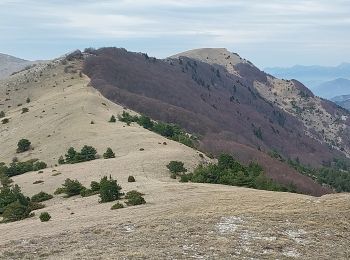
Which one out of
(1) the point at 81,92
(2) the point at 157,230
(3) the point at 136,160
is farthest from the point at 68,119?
(2) the point at 157,230

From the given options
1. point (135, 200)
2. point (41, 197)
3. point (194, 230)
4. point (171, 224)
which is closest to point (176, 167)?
point (41, 197)

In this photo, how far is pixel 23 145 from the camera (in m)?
75.8

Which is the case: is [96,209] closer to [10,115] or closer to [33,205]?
[33,205]

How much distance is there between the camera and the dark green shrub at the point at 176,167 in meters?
49.0

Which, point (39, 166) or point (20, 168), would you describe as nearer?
point (39, 166)

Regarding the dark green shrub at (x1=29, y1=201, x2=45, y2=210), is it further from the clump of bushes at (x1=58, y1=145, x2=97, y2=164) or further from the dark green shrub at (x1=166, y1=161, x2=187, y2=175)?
the clump of bushes at (x1=58, y1=145, x2=97, y2=164)

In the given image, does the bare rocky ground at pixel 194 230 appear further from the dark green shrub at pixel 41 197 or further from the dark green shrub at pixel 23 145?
the dark green shrub at pixel 23 145

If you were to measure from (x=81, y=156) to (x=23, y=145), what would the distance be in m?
20.3

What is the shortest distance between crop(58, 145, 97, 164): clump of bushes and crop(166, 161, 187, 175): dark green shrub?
14.5m

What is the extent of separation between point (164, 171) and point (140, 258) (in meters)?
30.1

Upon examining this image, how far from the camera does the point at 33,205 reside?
126ft

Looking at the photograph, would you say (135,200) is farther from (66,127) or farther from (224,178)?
(66,127)

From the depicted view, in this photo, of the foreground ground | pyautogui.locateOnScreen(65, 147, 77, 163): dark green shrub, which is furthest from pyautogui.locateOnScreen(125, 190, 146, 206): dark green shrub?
pyautogui.locateOnScreen(65, 147, 77, 163): dark green shrub

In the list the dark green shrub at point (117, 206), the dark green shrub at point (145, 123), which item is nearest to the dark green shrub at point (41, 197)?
the dark green shrub at point (117, 206)
